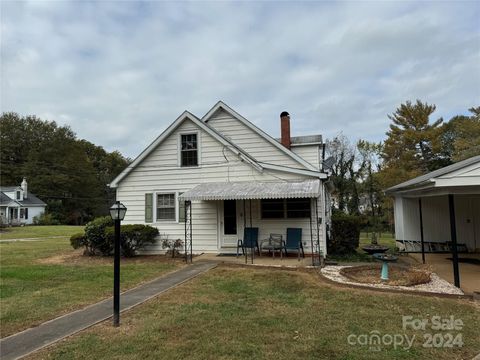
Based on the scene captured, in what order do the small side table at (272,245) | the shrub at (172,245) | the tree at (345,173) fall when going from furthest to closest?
the tree at (345,173) < the shrub at (172,245) < the small side table at (272,245)

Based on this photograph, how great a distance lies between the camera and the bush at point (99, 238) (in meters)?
13.3

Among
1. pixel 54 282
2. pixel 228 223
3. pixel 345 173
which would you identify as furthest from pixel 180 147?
pixel 345 173

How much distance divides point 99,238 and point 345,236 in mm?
9558

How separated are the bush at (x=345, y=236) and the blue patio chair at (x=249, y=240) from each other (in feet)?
10.6

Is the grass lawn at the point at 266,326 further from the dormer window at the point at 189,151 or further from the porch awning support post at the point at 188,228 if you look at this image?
the dormer window at the point at 189,151

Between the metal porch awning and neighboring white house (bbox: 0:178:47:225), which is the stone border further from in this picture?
neighboring white house (bbox: 0:178:47:225)

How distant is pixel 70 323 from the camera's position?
5.95 m

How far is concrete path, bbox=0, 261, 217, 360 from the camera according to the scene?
4980 mm

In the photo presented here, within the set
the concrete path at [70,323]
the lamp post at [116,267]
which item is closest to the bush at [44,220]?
the concrete path at [70,323]

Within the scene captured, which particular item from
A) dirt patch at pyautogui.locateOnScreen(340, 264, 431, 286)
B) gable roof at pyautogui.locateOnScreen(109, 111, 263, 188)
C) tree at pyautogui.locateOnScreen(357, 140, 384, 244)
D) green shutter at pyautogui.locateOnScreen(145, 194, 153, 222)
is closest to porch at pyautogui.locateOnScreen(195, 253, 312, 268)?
dirt patch at pyautogui.locateOnScreen(340, 264, 431, 286)

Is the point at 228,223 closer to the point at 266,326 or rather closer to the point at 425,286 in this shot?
the point at 425,286

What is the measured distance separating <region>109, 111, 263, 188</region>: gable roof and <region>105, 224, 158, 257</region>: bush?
2.50 m

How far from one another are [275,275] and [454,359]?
5.30 metres

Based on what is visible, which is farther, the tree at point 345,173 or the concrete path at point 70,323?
the tree at point 345,173
